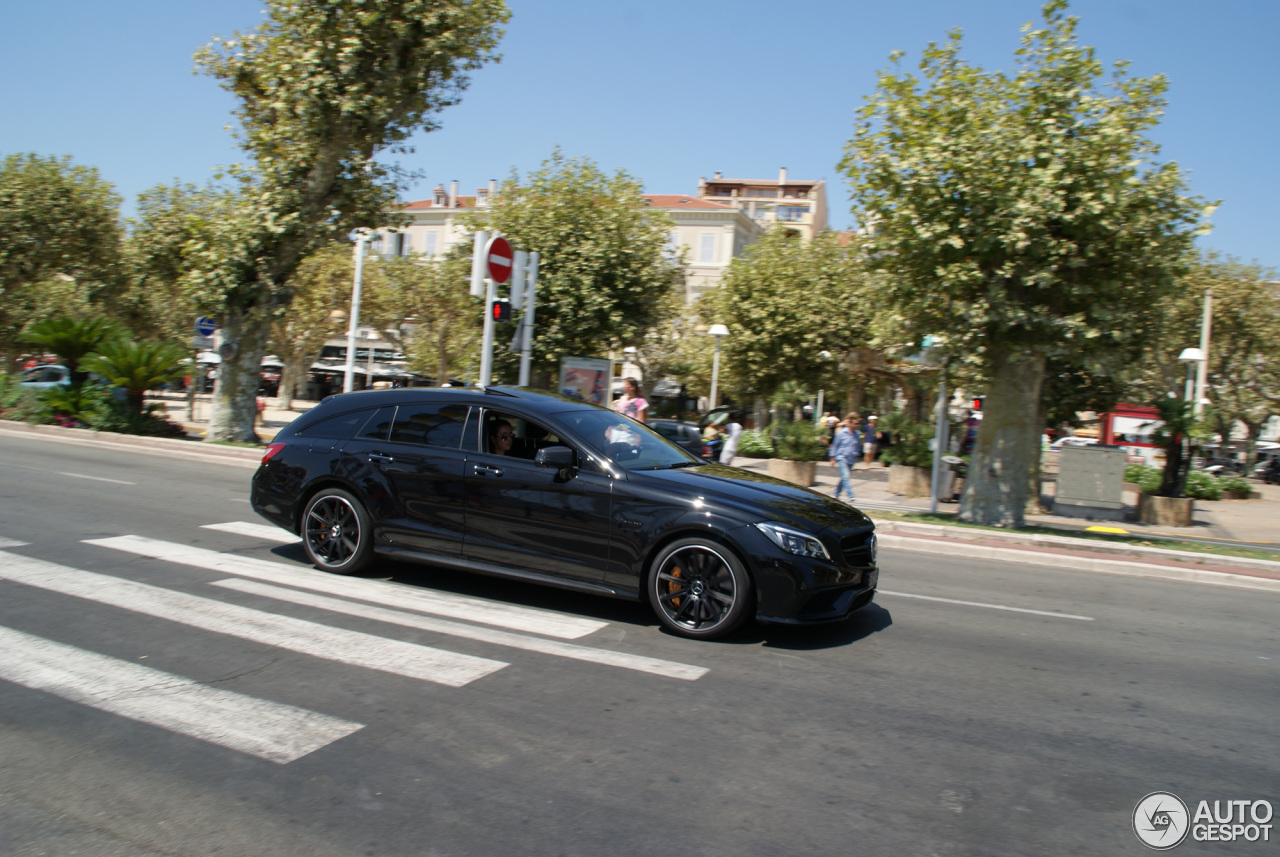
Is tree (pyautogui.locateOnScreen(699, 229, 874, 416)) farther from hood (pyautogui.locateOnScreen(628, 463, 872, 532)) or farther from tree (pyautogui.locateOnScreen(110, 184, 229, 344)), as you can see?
hood (pyautogui.locateOnScreen(628, 463, 872, 532))

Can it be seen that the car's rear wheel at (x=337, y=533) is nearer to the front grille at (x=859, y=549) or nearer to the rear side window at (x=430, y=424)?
the rear side window at (x=430, y=424)

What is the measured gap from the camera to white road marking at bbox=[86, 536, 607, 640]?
5.98m

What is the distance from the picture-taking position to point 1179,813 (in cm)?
362

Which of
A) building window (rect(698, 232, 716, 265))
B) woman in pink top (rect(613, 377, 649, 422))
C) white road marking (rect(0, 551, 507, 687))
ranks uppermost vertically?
building window (rect(698, 232, 716, 265))

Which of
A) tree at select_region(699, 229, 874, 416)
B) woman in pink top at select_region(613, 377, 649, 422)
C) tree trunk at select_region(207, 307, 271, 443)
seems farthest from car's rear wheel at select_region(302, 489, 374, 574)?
tree at select_region(699, 229, 874, 416)

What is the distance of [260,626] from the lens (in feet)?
18.5

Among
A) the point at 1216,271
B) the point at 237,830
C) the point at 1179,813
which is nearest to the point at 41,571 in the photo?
the point at 237,830

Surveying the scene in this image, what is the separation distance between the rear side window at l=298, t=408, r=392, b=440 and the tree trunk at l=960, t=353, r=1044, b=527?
9.80 meters

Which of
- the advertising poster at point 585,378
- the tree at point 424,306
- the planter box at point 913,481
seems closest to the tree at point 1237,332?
the planter box at point 913,481

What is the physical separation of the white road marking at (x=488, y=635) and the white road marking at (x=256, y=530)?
1.90 m

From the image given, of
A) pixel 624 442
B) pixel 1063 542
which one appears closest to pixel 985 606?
pixel 624 442

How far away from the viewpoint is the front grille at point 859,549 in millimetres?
5797

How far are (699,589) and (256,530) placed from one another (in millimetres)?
5434

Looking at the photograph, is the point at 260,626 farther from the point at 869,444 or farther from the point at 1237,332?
the point at 1237,332
